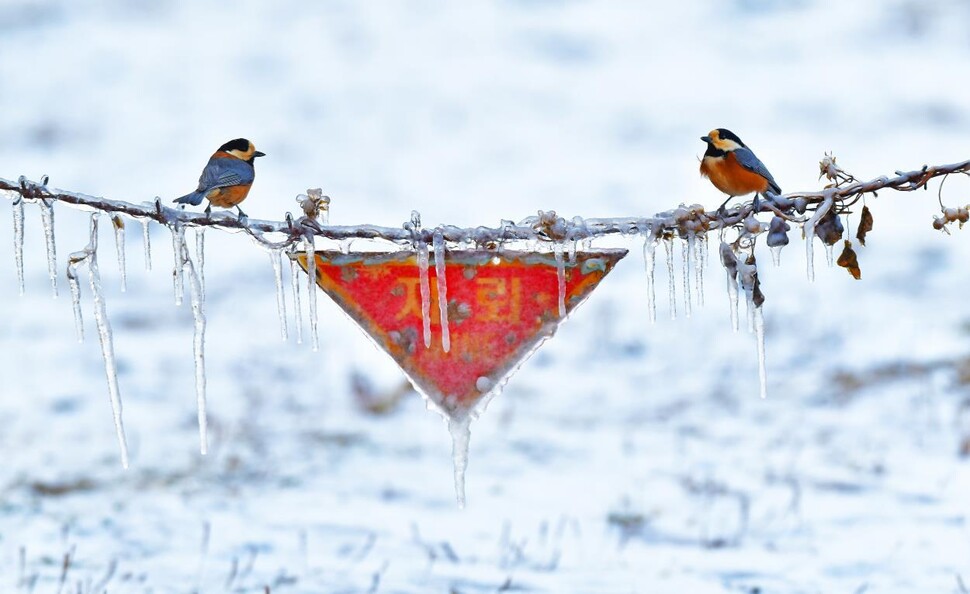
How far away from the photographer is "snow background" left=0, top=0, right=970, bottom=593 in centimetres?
532

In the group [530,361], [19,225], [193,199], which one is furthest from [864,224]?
[530,361]

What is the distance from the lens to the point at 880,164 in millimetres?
12445

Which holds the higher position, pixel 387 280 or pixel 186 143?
pixel 186 143

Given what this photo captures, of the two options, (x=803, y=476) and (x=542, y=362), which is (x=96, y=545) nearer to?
(x=803, y=476)

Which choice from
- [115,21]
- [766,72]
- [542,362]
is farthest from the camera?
[115,21]

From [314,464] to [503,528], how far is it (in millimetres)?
1604

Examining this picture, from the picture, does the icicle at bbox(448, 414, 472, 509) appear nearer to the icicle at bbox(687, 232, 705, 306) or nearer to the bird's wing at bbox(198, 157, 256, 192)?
the icicle at bbox(687, 232, 705, 306)

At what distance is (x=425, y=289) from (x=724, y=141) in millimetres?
1284

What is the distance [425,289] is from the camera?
294cm

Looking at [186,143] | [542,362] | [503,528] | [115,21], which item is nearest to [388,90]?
[186,143]

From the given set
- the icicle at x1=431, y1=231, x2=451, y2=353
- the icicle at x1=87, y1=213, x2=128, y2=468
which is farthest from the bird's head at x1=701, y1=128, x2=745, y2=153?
the icicle at x1=87, y1=213, x2=128, y2=468

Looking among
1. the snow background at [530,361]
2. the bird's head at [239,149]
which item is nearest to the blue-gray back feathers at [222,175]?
the bird's head at [239,149]

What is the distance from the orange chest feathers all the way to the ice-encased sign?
703 mm

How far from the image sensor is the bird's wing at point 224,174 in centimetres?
363
